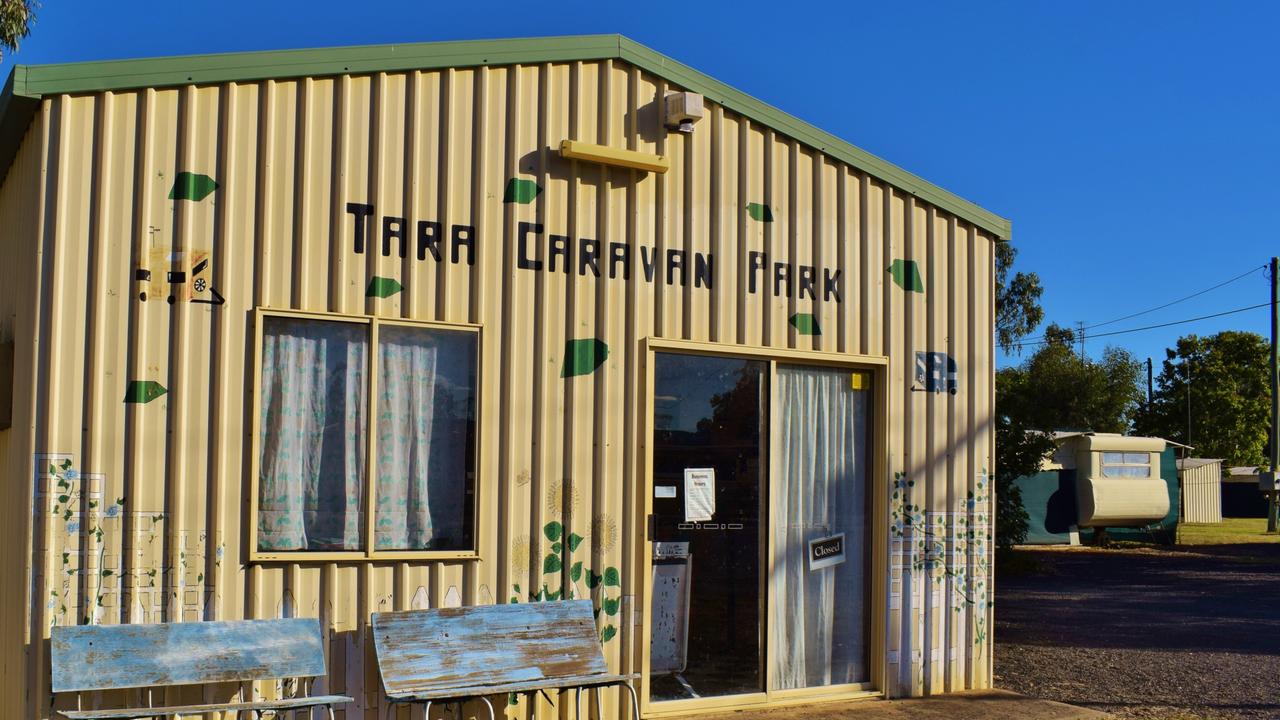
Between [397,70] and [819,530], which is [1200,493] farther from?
[397,70]

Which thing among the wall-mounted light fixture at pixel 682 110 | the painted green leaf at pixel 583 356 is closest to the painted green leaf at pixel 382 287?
the painted green leaf at pixel 583 356

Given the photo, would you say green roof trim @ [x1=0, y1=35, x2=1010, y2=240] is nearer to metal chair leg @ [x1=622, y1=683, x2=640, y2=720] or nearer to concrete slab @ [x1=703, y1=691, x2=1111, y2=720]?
concrete slab @ [x1=703, y1=691, x2=1111, y2=720]

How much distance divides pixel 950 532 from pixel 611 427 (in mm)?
2740

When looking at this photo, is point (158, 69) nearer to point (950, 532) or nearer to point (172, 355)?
point (172, 355)

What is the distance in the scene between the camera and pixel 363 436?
6.40 m

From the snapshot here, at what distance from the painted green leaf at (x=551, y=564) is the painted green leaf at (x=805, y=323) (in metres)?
2.20

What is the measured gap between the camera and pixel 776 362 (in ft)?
25.6

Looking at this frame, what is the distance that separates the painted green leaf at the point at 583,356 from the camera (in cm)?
704

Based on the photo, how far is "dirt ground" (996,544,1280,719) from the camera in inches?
352

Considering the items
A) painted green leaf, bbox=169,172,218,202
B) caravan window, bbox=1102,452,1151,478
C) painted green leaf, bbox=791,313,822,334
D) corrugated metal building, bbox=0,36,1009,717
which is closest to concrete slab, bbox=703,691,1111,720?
corrugated metal building, bbox=0,36,1009,717

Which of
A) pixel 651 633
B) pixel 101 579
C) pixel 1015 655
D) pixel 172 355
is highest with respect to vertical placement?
pixel 172 355

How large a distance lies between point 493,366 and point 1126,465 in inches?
763

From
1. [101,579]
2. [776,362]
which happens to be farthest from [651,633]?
[101,579]

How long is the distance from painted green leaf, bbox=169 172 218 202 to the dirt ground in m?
6.37
